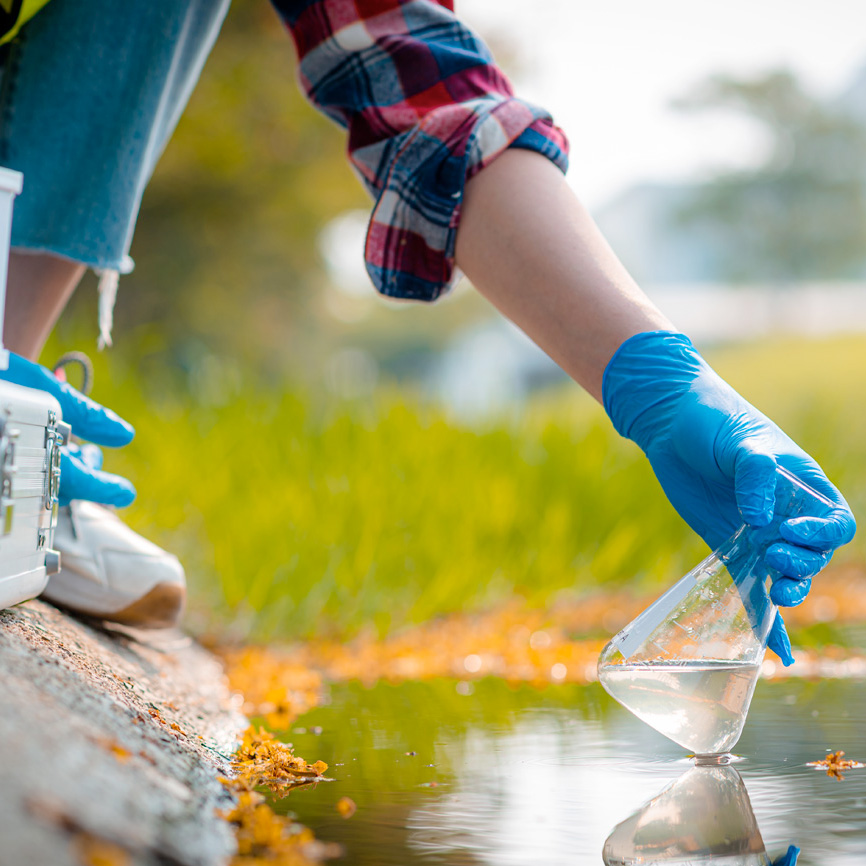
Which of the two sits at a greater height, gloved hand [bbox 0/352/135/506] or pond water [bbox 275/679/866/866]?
gloved hand [bbox 0/352/135/506]

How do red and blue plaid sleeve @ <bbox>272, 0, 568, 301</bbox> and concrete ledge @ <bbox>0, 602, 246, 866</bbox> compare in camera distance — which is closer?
concrete ledge @ <bbox>0, 602, 246, 866</bbox>

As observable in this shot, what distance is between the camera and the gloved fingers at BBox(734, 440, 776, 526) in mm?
948

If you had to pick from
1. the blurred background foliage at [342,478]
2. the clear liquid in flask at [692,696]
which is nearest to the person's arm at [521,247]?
the clear liquid in flask at [692,696]

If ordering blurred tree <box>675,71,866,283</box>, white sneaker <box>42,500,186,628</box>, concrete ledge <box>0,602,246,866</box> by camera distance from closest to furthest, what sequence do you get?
concrete ledge <box>0,602,246,866</box>
white sneaker <box>42,500,186,628</box>
blurred tree <box>675,71,866,283</box>

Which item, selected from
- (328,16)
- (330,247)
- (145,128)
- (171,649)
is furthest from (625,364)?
(330,247)

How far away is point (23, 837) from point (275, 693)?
0.99 metres

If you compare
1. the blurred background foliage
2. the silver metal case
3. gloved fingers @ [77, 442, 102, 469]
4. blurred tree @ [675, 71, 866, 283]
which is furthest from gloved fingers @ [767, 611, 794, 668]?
blurred tree @ [675, 71, 866, 283]

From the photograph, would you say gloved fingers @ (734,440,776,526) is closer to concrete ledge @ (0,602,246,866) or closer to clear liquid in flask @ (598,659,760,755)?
clear liquid in flask @ (598,659,760,755)

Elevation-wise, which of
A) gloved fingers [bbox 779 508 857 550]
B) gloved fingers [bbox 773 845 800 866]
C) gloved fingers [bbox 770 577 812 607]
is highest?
gloved fingers [bbox 779 508 857 550]

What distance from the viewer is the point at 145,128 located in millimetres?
1460

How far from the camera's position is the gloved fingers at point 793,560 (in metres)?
0.92

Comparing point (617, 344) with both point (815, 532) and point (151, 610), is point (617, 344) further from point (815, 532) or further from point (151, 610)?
point (151, 610)

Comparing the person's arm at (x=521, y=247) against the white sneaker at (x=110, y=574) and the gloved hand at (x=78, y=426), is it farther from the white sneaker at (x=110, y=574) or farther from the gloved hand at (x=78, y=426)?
the white sneaker at (x=110, y=574)

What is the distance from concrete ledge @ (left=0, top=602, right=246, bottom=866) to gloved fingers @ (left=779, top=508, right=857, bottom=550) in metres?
0.64
